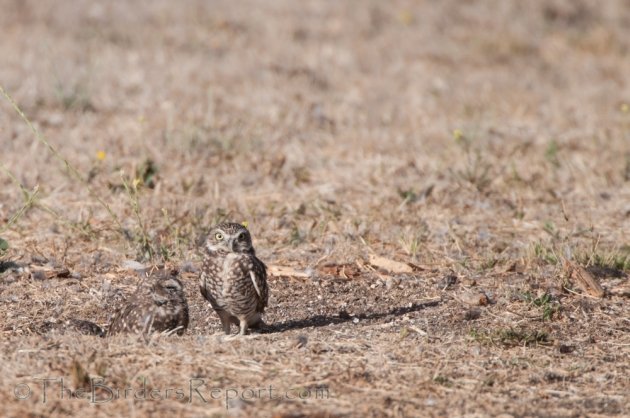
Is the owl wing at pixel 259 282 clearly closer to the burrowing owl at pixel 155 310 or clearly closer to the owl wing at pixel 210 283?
the owl wing at pixel 210 283

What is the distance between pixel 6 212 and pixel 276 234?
2350mm

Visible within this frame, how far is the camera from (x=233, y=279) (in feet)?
23.0

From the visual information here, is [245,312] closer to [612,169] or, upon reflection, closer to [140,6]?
[612,169]

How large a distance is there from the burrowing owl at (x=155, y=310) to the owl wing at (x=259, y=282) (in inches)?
19.2

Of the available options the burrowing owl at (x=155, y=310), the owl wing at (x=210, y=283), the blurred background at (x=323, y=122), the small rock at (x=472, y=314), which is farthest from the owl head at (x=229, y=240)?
the small rock at (x=472, y=314)

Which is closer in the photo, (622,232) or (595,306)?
(595,306)

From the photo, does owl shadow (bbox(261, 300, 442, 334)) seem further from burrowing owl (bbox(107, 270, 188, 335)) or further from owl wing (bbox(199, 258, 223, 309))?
burrowing owl (bbox(107, 270, 188, 335))

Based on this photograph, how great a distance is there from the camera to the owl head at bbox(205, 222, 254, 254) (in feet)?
23.4

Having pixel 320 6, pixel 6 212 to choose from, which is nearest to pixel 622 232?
pixel 6 212

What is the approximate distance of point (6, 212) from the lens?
9.12 meters

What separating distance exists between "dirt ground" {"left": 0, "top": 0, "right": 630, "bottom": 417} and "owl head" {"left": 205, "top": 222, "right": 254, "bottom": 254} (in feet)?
2.06

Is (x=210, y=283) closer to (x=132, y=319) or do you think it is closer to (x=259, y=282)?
(x=259, y=282)

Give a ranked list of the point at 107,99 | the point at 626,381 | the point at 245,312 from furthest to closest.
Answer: the point at 107,99, the point at 245,312, the point at 626,381

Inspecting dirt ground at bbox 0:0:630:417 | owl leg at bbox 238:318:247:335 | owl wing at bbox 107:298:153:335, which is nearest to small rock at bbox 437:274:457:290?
dirt ground at bbox 0:0:630:417
